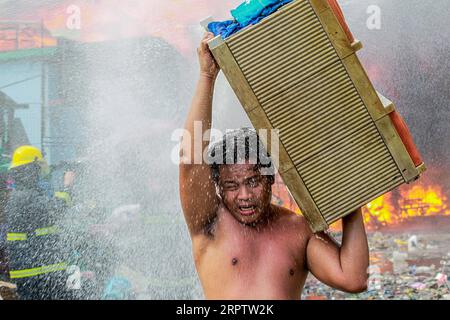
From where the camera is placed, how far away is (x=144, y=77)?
10305 mm

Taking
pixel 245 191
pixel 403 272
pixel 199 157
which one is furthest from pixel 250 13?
pixel 403 272

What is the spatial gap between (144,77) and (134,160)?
1.46 meters

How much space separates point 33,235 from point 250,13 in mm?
5829

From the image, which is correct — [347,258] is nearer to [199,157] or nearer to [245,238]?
[245,238]

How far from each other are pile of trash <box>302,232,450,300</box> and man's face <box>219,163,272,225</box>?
190 inches

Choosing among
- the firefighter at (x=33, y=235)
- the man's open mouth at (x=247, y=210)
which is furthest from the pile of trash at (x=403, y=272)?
the man's open mouth at (x=247, y=210)

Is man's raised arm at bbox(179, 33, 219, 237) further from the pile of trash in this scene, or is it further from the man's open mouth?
the pile of trash

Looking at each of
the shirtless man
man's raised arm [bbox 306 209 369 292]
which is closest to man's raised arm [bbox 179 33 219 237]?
the shirtless man

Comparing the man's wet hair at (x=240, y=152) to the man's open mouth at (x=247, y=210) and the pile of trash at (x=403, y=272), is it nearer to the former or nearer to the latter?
the man's open mouth at (x=247, y=210)

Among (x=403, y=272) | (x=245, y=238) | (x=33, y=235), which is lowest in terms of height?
(x=403, y=272)

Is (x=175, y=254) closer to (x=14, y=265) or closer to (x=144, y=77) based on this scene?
(x=14, y=265)

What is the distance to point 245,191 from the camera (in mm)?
3158

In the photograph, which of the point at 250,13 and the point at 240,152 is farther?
the point at 240,152

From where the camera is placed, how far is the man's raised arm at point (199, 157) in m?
2.93
